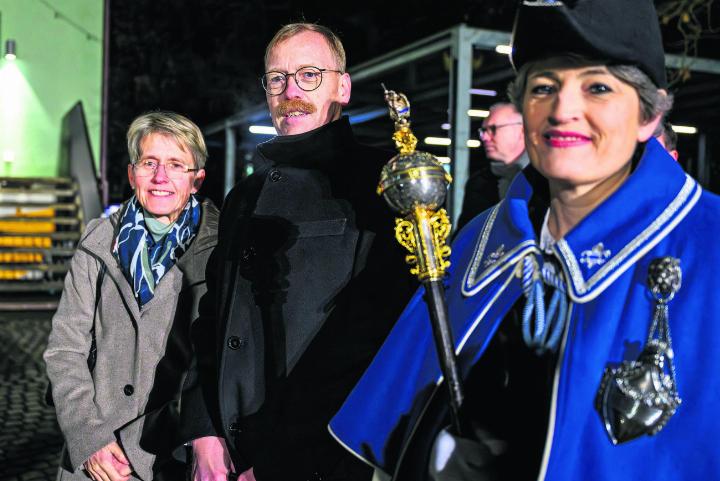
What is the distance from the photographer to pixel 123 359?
9.25 ft

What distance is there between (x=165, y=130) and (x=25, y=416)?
445 cm

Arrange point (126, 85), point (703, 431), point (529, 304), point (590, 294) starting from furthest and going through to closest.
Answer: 1. point (126, 85)
2. point (529, 304)
3. point (590, 294)
4. point (703, 431)

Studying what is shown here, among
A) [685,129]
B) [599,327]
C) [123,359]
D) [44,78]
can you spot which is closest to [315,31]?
[123,359]

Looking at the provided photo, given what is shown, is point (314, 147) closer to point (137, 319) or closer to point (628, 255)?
point (137, 319)

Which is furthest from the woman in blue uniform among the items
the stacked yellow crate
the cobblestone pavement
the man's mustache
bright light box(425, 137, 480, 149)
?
bright light box(425, 137, 480, 149)

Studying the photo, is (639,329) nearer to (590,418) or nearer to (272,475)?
(590,418)

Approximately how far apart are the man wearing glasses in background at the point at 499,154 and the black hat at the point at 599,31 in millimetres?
3310

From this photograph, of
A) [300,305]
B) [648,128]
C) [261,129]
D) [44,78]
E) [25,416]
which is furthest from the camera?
[261,129]

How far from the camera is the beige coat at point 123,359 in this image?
8.94 ft

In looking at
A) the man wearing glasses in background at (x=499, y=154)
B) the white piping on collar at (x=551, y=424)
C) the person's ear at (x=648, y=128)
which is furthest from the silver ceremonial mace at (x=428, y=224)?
the man wearing glasses in background at (x=499, y=154)

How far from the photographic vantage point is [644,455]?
4.66ft

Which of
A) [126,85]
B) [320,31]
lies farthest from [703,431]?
[126,85]

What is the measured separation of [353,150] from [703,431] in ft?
4.63

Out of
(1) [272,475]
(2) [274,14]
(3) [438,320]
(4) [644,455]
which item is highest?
(2) [274,14]
